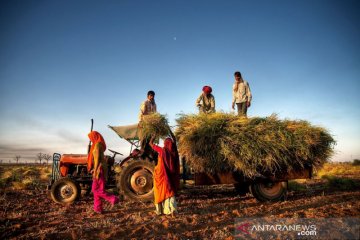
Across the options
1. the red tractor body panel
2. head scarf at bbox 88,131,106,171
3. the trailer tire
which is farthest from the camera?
the trailer tire

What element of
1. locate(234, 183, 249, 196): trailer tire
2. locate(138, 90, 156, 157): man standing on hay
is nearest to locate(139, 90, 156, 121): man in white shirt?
locate(138, 90, 156, 157): man standing on hay

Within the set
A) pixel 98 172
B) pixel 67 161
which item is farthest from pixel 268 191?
pixel 67 161

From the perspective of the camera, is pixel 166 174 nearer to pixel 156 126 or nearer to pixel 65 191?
pixel 156 126

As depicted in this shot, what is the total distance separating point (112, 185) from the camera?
22.4 ft

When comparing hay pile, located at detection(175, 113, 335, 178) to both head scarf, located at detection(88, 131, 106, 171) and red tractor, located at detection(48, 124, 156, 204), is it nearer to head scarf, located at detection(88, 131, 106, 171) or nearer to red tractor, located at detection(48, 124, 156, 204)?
red tractor, located at detection(48, 124, 156, 204)

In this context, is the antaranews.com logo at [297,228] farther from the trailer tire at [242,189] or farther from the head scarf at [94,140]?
the head scarf at [94,140]

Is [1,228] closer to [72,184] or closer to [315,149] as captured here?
[72,184]

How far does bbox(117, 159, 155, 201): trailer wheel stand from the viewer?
634cm

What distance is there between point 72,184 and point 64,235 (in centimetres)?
303

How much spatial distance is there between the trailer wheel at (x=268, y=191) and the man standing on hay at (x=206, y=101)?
104 inches

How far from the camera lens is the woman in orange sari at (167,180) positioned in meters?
5.08

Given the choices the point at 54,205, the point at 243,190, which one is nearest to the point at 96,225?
the point at 54,205

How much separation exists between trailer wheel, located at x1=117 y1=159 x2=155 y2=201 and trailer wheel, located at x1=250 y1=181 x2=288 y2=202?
2.83 meters

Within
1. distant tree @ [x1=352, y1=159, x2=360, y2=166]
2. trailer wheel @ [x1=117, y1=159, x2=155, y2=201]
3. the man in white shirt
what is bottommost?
distant tree @ [x1=352, y1=159, x2=360, y2=166]
